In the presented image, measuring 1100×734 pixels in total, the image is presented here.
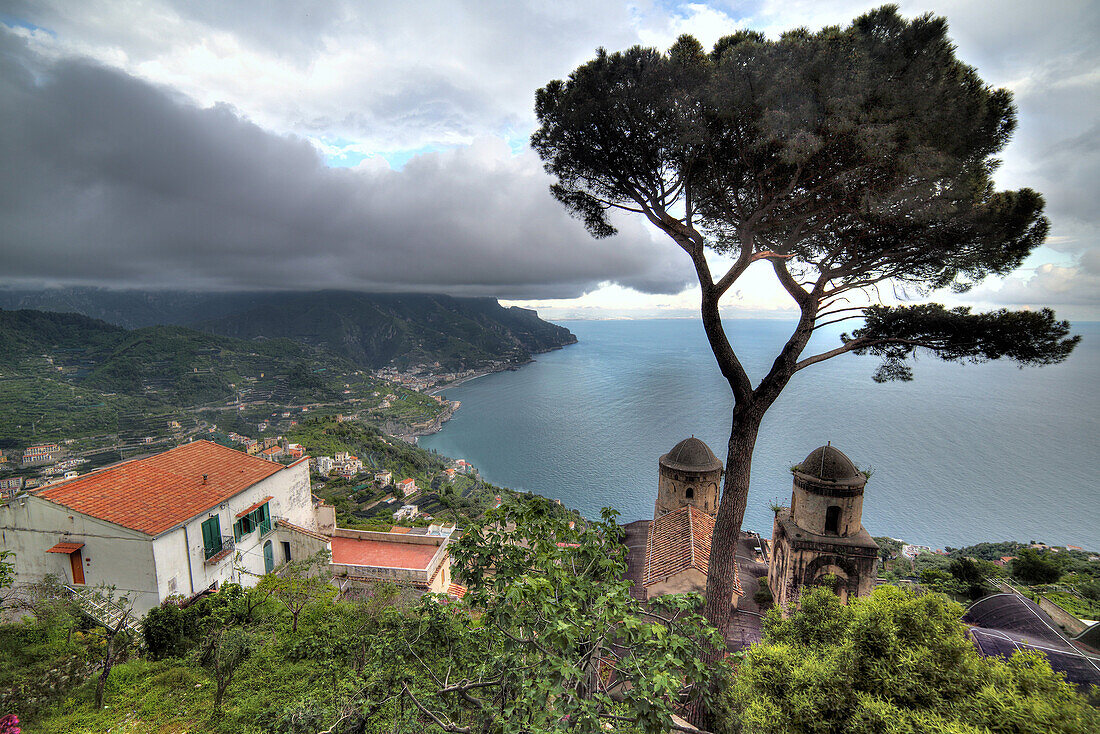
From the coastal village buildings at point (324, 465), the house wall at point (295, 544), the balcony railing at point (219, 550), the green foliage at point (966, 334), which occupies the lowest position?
the coastal village buildings at point (324, 465)

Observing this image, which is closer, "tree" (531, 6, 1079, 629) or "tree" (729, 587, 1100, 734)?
"tree" (729, 587, 1100, 734)

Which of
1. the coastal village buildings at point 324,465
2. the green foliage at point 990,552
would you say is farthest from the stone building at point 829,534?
the coastal village buildings at point 324,465

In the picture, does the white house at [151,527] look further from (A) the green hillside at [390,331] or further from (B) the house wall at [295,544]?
(A) the green hillside at [390,331]

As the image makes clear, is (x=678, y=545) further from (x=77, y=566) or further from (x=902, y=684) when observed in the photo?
(x=77, y=566)

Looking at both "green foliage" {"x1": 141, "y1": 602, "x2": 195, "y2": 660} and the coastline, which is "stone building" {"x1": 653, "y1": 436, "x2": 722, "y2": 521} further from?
the coastline

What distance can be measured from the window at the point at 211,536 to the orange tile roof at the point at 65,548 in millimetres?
1945

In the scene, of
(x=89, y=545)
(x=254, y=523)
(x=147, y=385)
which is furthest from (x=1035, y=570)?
(x=147, y=385)

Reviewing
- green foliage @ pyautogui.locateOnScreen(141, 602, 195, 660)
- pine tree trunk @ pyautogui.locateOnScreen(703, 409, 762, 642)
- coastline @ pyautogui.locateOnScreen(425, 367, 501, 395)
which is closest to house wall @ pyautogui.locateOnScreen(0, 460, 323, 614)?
green foliage @ pyautogui.locateOnScreen(141, 602, 195, 660)

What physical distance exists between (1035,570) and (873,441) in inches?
1450

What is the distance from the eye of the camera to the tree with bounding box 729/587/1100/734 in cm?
280

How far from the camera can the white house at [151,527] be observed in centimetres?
827

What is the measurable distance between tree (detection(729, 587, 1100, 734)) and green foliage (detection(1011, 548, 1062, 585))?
28905 millimetres

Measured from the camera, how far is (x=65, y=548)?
8195 millimetres

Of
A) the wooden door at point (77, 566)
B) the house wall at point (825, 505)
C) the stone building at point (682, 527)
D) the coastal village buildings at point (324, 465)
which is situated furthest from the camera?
the coastal village buildings at point (324, 465)
